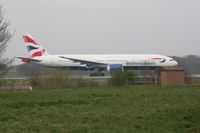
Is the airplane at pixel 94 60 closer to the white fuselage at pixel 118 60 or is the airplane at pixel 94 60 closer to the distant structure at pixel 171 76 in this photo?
the white fuselage at pixel 118 60

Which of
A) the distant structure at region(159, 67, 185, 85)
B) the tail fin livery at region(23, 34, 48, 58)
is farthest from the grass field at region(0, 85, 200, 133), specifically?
the tail fin livery at region(23, 34, 48, 58)

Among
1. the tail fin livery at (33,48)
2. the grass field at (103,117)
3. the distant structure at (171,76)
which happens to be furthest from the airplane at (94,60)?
the grass field at (103,117)

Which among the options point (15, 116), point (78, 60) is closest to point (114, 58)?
point (78, 60)

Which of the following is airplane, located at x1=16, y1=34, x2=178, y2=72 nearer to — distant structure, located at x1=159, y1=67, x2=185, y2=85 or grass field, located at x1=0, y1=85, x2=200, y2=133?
distant structure, located at x1=159, y1=67, x2=185, y2=85

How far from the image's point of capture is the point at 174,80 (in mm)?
35062

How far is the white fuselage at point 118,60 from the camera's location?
5241 centimetres

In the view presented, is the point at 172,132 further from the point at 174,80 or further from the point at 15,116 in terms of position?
the point at 174,80

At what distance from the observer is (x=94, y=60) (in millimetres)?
54344

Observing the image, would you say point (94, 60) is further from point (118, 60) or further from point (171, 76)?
point (171, 76)

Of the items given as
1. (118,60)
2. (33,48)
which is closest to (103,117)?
(118,60)

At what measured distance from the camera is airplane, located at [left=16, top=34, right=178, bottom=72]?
52.4 m

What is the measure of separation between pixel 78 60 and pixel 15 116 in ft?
138

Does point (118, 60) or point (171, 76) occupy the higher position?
point (118, 60)

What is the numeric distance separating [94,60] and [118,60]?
333 centimetres
